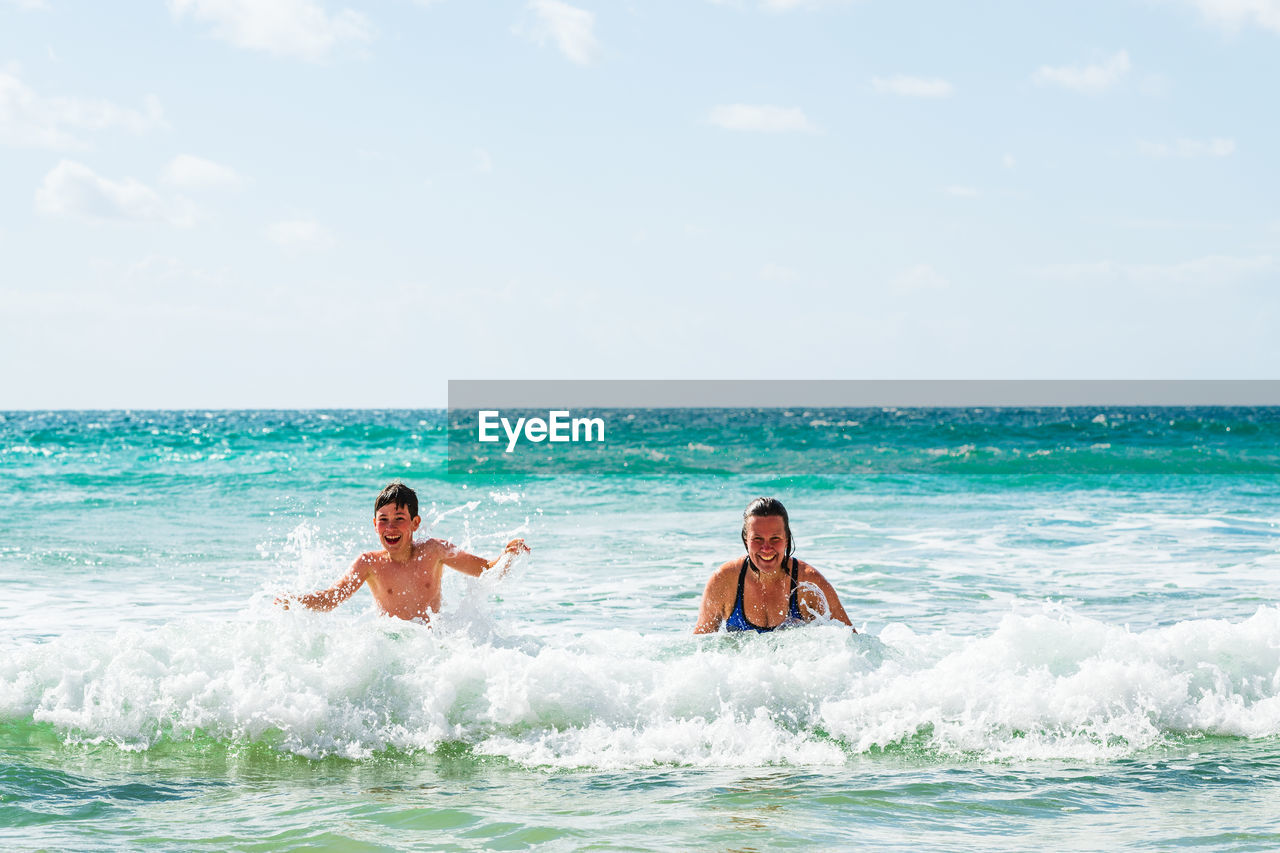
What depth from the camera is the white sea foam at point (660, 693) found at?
5605mm

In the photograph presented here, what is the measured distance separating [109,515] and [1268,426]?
44833mm

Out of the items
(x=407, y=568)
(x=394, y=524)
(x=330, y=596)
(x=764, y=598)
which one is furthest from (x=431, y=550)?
(x=764, y=598)

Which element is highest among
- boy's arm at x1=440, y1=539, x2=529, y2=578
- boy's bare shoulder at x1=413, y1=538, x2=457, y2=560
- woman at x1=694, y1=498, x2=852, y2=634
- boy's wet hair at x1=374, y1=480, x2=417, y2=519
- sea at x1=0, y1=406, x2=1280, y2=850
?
boy's wet hair at x1=374, y1=480, x2=417, y2=519

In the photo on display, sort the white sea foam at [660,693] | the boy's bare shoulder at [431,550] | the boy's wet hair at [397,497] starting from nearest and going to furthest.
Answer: the white sea foam at [660,693]
the boy's wet hair at [397,497]
the boy's bare shoulder at [431,550]

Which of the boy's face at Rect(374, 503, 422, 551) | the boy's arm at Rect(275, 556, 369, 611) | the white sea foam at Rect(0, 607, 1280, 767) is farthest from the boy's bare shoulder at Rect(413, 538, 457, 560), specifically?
the white sea foam at Rect(0, 607, 1280, 767)

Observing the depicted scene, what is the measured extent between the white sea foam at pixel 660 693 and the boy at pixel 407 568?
261 millimetres

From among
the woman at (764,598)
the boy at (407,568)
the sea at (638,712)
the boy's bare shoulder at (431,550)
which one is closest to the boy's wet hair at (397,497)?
the boy at (407,568)

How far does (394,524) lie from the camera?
6.56m

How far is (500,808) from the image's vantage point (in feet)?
15.3

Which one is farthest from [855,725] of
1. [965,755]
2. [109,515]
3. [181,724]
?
[109,515]

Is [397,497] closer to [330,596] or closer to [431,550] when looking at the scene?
[431,550]

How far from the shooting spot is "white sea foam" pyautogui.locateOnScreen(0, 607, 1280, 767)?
5.61 meters

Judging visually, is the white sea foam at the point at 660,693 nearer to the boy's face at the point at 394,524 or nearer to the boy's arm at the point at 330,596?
the boy's arm at the point at 330,596

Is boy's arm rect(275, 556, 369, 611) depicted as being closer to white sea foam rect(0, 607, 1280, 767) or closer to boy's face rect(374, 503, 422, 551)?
white sea foam rect(0, 607, 1280, 767)
